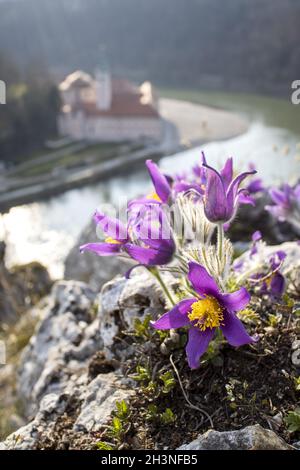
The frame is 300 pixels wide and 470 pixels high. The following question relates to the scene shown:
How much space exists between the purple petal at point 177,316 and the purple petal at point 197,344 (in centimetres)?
7

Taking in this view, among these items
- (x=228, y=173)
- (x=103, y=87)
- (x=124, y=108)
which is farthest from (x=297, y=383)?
(x=103, y=87)

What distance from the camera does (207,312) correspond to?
Result: 2.04 metres

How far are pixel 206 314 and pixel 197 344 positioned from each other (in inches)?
6.4

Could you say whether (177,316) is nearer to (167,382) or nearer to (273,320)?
(167,382)

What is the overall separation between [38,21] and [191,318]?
403 feet

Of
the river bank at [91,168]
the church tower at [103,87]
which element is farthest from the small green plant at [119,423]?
the church tower at [103,87]

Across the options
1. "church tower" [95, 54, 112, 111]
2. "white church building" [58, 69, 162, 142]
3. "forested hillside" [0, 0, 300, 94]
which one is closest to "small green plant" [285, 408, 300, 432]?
"white church building" [58, 69, 162, 142]

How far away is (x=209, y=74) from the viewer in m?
90.8

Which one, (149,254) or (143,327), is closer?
(149,254)

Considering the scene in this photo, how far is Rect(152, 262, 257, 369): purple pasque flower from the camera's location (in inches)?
78.9

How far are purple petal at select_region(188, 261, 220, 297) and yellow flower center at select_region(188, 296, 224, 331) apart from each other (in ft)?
0.12

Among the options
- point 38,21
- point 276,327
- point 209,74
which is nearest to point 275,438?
point 276,327

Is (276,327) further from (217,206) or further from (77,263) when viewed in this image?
(77,263)
